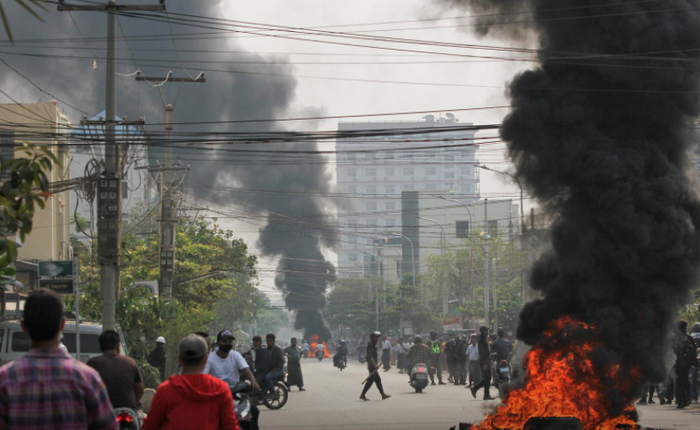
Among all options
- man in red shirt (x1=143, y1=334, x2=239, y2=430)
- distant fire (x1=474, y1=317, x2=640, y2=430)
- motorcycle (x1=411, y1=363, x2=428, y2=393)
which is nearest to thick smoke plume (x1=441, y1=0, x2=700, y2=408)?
distant fire (x1=474, y1=317, x2=640, y2=430)

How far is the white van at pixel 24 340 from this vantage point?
17.2 metres

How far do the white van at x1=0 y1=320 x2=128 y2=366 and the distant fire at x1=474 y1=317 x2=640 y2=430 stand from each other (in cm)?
802

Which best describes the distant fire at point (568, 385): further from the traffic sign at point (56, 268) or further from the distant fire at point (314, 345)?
the distant fire at point (314, 345)

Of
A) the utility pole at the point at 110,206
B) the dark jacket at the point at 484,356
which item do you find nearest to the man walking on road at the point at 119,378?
the utility pole at the point at 110,206

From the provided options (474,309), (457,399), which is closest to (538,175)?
(457,399)

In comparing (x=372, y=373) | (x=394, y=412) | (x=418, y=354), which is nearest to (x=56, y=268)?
(x=394, y=412)

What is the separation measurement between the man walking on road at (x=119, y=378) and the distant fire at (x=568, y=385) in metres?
5.00

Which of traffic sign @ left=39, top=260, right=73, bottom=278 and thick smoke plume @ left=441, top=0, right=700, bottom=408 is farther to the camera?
traffic sign @ left=39, top=260, right=73, bottom=278

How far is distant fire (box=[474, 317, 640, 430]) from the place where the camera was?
11229mm

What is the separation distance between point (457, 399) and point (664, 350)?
865 cm

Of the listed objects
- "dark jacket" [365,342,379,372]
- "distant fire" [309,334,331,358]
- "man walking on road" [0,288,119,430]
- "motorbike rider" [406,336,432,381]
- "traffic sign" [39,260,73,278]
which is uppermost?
"traffic sign" [39,260,73,278]

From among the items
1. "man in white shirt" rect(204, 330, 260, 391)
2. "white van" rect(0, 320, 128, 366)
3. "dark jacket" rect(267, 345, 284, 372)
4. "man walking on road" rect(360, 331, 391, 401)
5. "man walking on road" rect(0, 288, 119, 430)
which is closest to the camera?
"man walking on road" rect(0, 288, 119, 430)

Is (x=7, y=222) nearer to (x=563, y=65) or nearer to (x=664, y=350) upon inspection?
(x=664, y=350)

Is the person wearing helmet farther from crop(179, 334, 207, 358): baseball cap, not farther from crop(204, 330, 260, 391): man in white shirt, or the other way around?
crop(179, 334, 207, 358): baseball cap
